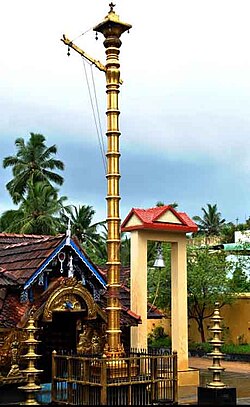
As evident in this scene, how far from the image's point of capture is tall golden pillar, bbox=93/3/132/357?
41.8ft

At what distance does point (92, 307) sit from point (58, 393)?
1.92 meters

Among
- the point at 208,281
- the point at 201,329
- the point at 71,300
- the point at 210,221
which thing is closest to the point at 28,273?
the point at 71,300

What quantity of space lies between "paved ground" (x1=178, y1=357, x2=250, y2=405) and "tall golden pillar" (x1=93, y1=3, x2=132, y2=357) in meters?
2.57

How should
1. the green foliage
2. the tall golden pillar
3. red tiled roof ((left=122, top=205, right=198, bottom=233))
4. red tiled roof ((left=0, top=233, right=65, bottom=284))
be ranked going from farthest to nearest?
1. the green foliage
2. red tiled roof ((left=122, top=205, right=198, bottom=233))
3. red tiled roof ((left=0, top=233, right=65, bottom=284))
4. the tall golden pillar

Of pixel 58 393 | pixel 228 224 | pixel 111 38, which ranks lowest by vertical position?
pixel 58 393

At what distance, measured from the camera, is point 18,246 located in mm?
15633

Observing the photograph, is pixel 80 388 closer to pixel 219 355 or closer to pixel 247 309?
pixel 219 355

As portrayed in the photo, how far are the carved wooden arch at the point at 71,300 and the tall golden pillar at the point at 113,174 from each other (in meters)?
1.23

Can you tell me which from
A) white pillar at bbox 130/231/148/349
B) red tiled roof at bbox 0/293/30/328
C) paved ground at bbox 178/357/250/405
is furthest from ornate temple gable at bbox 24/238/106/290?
paved ground at bbox 178/357/250/405

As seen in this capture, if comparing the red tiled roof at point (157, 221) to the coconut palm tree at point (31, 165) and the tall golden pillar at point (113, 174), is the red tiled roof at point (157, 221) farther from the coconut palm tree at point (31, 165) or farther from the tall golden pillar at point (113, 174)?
the coconut palm tree at point (31, 165)

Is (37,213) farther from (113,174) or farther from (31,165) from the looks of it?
(113,174)

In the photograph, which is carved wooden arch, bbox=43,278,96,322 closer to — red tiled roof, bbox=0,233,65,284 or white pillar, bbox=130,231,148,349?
red tiled roof, bbox=0,233,65,284

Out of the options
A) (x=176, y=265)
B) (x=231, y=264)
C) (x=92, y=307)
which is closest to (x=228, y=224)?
(x=231, y=264)

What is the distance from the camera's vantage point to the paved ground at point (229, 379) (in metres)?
14.8
